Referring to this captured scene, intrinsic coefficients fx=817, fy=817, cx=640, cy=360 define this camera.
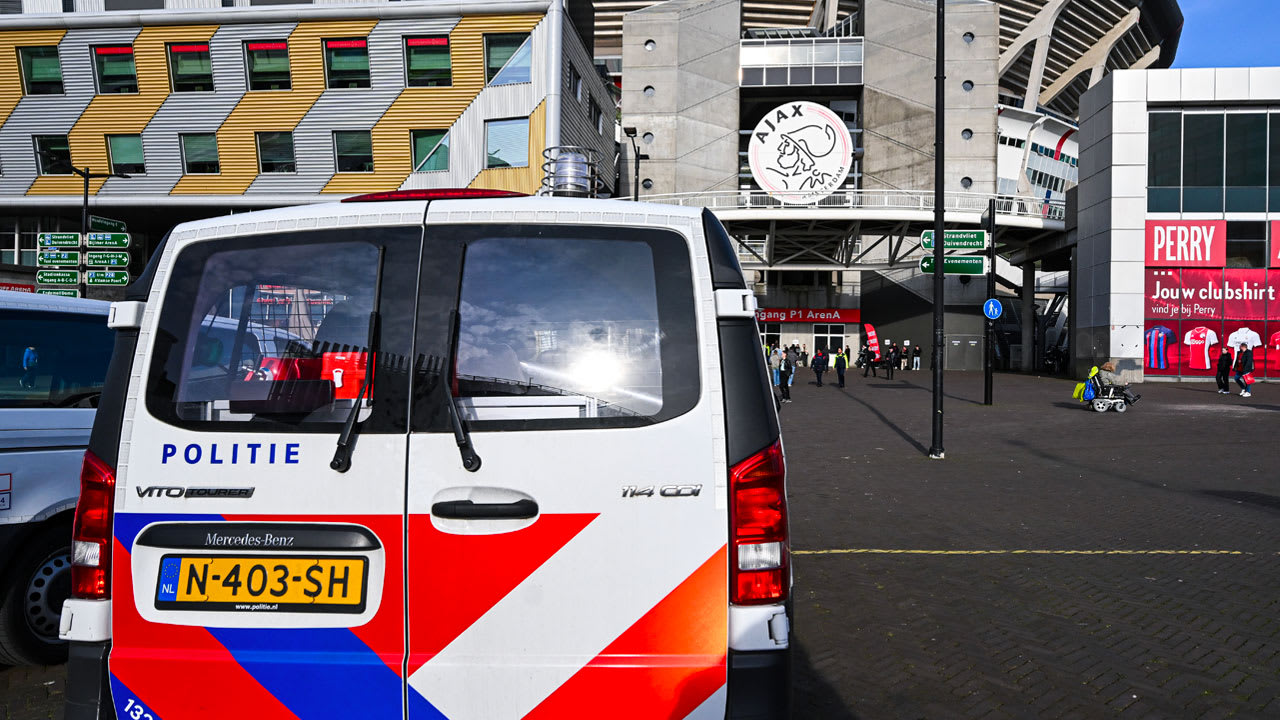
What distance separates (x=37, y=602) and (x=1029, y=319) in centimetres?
4447

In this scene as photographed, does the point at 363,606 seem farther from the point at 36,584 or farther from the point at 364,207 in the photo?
the point at 36,584

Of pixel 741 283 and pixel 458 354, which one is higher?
pixel 741 283

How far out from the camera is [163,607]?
2.17 metres

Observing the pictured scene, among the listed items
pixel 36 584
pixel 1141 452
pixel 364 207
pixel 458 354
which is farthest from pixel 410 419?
pixel 1141 452

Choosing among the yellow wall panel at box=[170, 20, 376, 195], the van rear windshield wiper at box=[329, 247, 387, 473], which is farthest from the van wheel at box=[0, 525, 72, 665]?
the yellow wall panel at box=[170, 20, 376, 195]

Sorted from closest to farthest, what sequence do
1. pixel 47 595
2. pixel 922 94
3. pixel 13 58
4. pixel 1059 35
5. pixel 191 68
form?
pixel 47 595, pixel 191 68, pixel 13 58, pixel 922 94, pixel 1059 35

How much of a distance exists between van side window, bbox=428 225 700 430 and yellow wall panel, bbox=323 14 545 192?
27442 mm

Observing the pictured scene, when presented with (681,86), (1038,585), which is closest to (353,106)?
(681,86)

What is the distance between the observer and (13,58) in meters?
29.2

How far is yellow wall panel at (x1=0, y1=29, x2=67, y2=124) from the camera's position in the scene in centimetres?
2891

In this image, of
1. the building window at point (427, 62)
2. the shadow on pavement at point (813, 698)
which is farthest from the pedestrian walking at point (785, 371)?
the shadow on pavement at point (813, 698)

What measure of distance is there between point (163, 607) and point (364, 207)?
3.96 feet

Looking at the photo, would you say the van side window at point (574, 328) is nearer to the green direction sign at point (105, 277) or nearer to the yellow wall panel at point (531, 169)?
the green direction sign at point (105, 277)

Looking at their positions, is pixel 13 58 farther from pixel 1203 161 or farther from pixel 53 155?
pixel 1203 161
